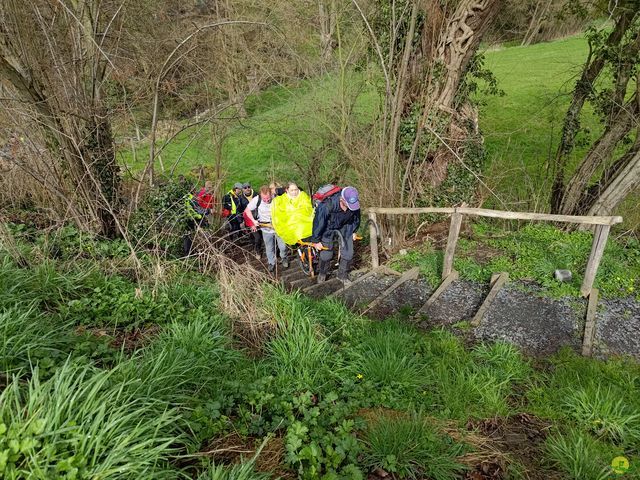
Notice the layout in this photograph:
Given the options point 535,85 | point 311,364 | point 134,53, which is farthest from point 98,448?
point 535,85

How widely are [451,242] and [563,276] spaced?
1561 mm

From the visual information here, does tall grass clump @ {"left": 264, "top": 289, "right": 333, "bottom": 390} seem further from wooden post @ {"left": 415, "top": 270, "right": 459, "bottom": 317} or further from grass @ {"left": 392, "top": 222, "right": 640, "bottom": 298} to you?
grass @ {"left": 392, "top": 222, "right": 640, "bottom": 298}

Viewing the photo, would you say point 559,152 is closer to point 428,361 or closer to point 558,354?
point 558,354

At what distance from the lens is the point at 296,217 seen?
6434 mm

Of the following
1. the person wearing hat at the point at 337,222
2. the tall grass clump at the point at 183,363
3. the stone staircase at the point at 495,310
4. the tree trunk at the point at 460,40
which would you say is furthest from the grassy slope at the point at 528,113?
the tall grass clump at the point at 183,363

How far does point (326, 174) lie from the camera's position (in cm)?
1046

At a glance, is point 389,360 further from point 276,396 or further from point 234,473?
point 234,473

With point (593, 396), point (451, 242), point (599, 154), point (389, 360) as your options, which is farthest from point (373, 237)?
point (599, 154)

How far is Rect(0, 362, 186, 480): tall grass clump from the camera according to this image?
5.67 feet

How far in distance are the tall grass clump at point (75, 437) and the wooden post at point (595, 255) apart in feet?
16.9

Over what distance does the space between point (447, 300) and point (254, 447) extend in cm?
374

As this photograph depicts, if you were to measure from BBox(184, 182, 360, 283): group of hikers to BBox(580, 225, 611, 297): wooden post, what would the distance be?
3.09 meters

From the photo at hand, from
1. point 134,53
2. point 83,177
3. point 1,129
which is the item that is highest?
point 134,53

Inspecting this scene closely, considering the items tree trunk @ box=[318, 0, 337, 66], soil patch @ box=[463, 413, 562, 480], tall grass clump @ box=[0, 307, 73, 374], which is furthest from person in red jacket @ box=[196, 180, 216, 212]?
soil patch @ box=[463, 413, 562, 480]
